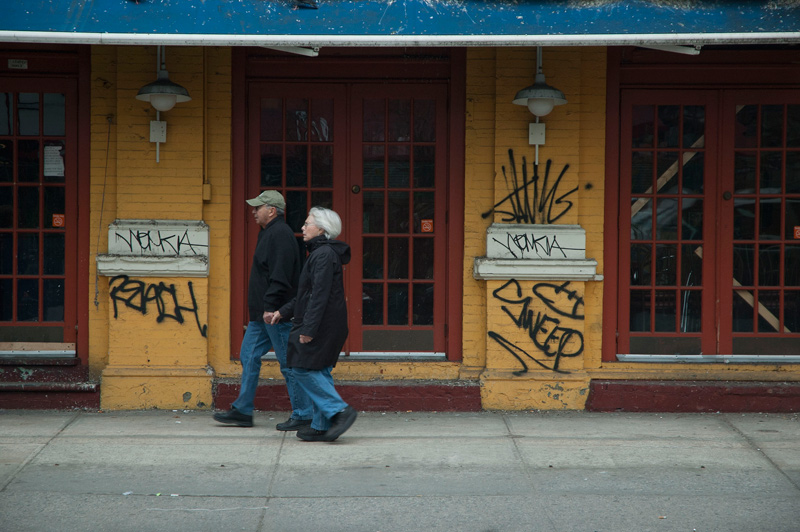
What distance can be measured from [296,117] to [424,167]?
45.7 inches

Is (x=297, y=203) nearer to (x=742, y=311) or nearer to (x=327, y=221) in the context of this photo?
(x=327, y=221)

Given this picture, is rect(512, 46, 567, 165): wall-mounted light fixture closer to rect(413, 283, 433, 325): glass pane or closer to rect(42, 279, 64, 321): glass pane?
rect(413, 283, 433, 325): glass pane

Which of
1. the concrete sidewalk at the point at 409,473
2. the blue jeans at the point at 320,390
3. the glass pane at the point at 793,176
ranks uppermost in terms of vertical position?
the glass pane at the point at 793,176

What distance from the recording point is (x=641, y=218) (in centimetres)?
741

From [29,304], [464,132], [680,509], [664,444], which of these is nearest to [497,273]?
[464,132]

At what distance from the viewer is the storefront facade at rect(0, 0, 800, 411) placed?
7.13 metres

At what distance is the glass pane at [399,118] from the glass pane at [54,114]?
2740 mm

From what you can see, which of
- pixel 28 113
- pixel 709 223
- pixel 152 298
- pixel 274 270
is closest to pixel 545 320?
pixel 709 223

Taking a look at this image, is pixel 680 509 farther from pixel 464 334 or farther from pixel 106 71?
pixel 106 71

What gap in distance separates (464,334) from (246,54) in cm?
296

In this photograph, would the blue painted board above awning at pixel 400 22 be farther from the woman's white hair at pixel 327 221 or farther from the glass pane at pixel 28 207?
the glass pane at pixel 28 207

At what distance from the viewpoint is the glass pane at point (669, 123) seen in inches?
289

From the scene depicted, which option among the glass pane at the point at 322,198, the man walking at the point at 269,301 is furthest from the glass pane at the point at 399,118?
the man walking at the point at 269,301

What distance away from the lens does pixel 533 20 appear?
6496 millimetres
